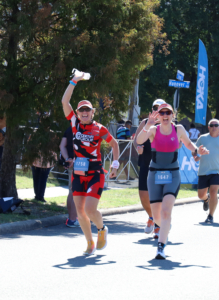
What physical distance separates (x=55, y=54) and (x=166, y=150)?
3.56m

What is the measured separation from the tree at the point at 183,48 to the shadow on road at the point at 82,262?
83.3 feet

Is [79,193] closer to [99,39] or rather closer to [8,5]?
[99,39]

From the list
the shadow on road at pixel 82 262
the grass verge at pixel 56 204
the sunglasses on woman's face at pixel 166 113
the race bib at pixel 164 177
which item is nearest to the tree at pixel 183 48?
the grass verge at pixel 56 204

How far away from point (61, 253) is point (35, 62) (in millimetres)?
4008

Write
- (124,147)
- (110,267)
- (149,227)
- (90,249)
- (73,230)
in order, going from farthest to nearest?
(124,147)
(73,230)
(149,227)
(90,249)
(110,267)

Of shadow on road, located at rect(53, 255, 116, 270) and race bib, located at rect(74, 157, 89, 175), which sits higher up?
race bib, located at rect(74, 157, 89, 175)

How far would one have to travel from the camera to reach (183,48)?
33.9 m

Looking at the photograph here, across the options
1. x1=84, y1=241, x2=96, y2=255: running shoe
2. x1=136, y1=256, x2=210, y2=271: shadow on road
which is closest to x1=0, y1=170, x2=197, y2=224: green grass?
x1=84, y1=241, x2=96, y2=255: running shoe

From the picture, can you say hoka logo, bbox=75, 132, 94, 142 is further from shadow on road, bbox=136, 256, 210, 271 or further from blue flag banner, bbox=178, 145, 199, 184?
blue flag banner, bbox=178, 145, 199, 184

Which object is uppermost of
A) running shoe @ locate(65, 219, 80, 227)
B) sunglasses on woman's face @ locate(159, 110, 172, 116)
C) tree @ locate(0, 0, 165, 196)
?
tree @ locate(0, 0, 165, 196)

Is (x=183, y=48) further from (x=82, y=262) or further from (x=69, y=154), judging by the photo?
(x=82, y=262)

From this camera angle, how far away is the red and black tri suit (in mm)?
6527

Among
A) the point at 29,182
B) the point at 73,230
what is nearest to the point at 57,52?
the point at 73,230

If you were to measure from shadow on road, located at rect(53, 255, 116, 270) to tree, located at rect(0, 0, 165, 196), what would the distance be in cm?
356
